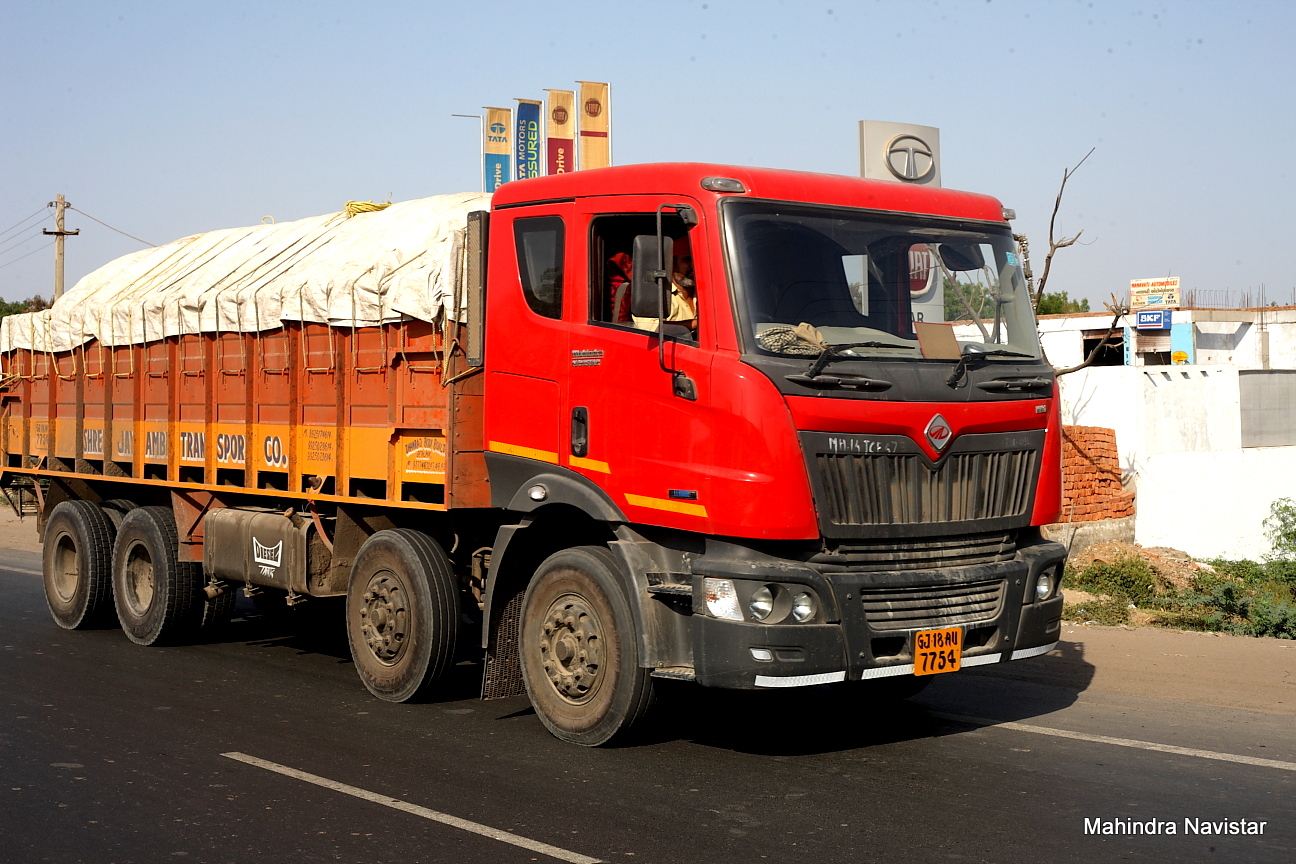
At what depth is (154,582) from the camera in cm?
1062

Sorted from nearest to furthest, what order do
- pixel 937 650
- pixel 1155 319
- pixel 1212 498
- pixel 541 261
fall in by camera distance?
pixel 937 650
pixel 541 261
pixel 1212 498
pixel 1155 319

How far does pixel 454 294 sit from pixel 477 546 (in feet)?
5.11

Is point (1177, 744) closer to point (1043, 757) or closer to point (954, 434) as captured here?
point (1043, 757)

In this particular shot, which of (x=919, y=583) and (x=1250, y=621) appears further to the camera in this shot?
(x=1250, y=621)

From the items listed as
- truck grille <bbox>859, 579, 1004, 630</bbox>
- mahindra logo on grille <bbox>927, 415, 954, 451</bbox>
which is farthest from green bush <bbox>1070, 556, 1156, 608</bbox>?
mahindra logo on grille <bbox>927, 415, 954, 451</bbox>

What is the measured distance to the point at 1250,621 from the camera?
11.7 m

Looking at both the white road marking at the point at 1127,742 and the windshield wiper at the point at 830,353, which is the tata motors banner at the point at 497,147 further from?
the windshield wiper at the point at 830,353

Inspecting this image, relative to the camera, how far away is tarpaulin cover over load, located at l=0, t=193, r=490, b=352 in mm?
8055

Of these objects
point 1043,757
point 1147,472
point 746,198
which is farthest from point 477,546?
point 1147,472

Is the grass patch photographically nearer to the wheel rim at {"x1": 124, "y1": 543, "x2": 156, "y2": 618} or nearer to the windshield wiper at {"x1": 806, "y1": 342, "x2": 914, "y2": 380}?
the windshield wiper at {"x1": 806, "y1": 342, "x2": 914, "y2": 380}

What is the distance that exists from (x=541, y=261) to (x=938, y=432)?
235 cm

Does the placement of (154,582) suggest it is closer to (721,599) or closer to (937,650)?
(721,599)

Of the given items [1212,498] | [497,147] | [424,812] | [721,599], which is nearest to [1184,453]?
[1212,498]

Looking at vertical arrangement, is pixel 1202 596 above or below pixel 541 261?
below
